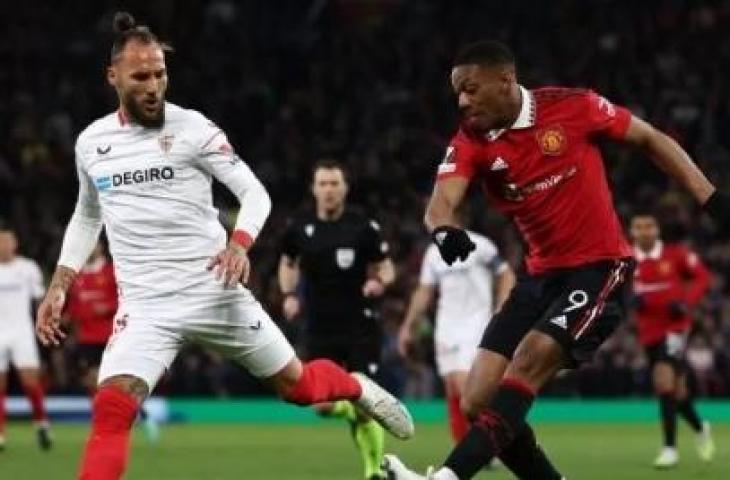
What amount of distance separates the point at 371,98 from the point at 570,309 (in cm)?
2137

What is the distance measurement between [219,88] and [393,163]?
144 inches

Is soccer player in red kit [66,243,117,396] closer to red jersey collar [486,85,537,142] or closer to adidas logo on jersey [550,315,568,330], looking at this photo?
red jersey collar [486,85,537,142]

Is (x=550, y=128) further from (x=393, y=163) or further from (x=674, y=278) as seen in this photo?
(x=393, y=163)

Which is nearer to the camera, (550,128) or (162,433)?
(550,128)

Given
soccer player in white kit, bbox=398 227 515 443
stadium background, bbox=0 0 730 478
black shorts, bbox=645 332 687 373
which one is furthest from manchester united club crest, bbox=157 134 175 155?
stadium background, bbox=0 0 730 478

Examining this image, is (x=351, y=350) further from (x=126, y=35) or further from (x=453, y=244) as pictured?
(x=453, y=244)

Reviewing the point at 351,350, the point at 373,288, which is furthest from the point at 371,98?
the point at 373,288

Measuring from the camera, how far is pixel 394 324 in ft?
80.1

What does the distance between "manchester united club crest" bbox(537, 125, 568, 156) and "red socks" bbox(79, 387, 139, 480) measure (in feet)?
7.24

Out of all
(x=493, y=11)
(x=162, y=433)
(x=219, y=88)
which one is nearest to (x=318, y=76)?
(x=219, y=88)

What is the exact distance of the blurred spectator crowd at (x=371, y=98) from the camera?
80.1 feet

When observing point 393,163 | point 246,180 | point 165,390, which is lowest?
point 165,390

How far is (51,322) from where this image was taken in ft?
27.3

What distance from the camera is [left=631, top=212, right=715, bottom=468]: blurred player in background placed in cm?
1487
